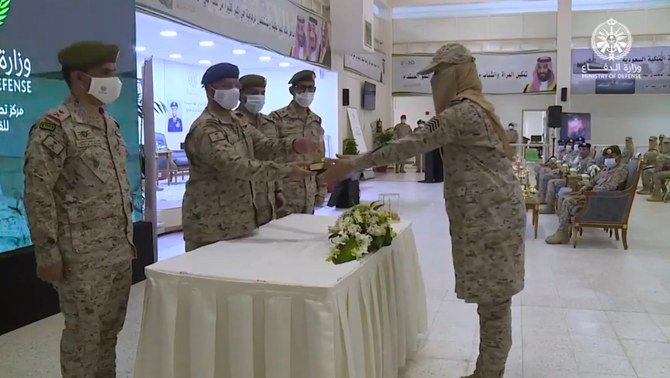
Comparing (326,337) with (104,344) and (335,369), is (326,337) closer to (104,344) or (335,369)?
(335,369)

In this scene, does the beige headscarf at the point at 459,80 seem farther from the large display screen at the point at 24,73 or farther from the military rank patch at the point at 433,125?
the large display screen at the point at 24,73

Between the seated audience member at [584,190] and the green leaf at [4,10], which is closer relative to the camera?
the green leaf at [4,10]

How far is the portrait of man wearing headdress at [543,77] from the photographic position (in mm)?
17109

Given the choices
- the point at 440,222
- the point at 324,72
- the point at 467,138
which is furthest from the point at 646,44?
the point at 467,138

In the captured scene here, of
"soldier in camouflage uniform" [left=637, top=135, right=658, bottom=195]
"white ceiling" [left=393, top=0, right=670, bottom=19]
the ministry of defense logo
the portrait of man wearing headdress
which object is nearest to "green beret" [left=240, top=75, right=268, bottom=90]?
the ministry of defense logo

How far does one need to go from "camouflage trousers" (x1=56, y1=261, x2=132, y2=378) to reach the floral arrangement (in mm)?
896

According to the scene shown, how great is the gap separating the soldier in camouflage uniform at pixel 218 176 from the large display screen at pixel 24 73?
1.66 meters

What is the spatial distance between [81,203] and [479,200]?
1.61m

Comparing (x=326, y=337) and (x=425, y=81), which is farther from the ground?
(x=425, y=81)

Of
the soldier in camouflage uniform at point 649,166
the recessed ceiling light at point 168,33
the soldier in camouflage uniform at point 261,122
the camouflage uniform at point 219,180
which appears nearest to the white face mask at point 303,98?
the soldier in camouflage uniform at point 261,122

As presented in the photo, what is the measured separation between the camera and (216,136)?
2727 mm

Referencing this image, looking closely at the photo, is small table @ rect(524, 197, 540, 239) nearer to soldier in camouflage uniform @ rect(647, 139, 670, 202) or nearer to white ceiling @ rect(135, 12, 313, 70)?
white ceiling @ rect(135, 12, 313, 70)

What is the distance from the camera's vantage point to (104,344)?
2.47 metres

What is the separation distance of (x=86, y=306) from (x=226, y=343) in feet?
1.97
